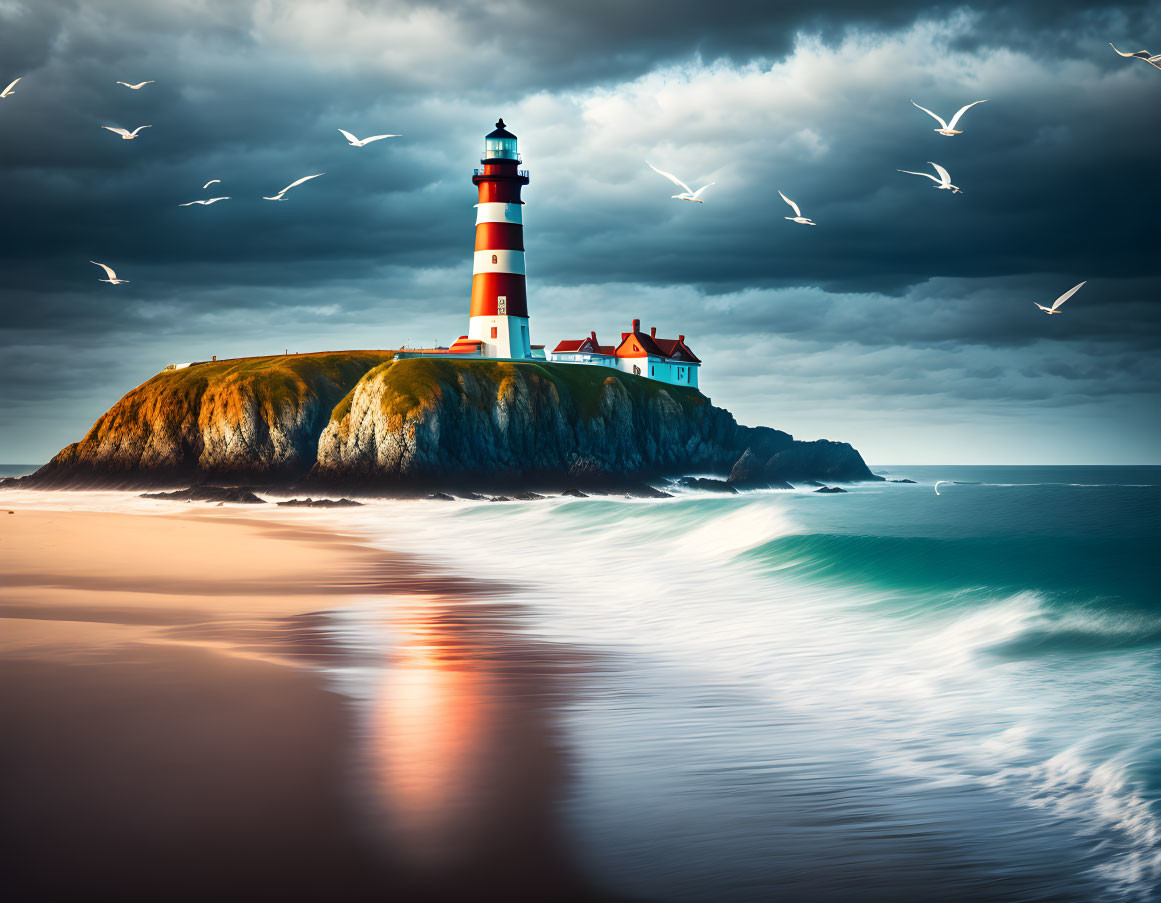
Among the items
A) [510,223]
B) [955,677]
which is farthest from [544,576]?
[510,223]

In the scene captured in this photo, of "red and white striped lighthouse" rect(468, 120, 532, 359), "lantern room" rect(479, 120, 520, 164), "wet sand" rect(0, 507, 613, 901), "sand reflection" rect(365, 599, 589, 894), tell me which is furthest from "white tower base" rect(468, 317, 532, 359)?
"sand reflection" rect(365, 599, 589, 894)

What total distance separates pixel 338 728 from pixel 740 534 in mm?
17841

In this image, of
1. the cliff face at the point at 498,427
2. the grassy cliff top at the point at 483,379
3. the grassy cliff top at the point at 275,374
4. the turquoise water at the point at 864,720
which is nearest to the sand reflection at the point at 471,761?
the turquoise water at the point at 864,720

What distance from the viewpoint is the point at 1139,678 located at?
9289mm

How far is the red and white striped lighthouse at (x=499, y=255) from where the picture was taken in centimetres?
5584

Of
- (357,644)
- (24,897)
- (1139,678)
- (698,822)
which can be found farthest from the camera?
(357,644)

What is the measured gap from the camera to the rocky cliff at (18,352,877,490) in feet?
172

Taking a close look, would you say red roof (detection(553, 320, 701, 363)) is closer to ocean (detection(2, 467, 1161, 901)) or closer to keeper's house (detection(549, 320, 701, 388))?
keeper's house (detection(549, 320, 701, 388))

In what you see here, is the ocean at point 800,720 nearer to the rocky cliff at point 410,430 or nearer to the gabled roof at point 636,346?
the rocky cliff at point 410,430

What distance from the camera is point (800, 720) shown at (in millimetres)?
8148

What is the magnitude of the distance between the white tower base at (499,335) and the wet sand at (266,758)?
4585cm

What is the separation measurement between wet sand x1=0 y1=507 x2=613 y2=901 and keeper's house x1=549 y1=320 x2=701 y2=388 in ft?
196

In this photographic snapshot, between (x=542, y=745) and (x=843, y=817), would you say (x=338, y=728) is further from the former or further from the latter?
(x=843, y=817)

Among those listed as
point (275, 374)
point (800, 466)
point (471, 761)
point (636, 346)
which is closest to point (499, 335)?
point (275, 374)
